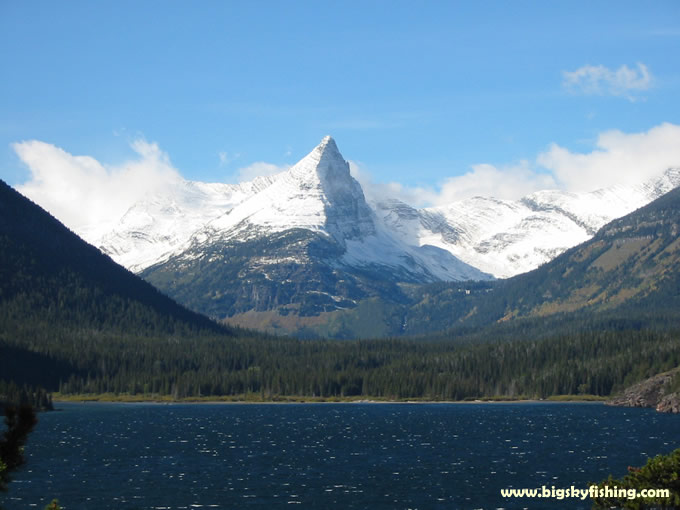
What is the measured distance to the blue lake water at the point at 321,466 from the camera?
4277 inches

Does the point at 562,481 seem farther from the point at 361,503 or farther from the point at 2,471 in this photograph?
the point at 2,471

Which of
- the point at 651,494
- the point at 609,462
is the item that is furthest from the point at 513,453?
the point at 651,494

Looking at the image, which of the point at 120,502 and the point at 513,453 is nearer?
the point at 120,502

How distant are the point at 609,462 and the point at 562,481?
67.3 feet

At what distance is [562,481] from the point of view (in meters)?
119

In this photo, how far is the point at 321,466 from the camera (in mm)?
139875

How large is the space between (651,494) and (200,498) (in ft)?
208

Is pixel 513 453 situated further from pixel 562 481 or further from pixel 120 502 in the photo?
pixel 120 502

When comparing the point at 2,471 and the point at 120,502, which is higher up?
the point at 2,471

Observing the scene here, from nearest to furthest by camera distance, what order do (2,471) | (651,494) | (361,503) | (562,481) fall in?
(2,471) < (651,494) < (361,503) < (562,481)

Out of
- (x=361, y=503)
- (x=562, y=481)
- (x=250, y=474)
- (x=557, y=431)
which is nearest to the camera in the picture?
(x=361, y=503)

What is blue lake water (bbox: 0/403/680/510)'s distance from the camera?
10862 cm

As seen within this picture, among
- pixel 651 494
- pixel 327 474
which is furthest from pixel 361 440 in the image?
pixel 651 494

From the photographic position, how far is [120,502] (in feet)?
350
